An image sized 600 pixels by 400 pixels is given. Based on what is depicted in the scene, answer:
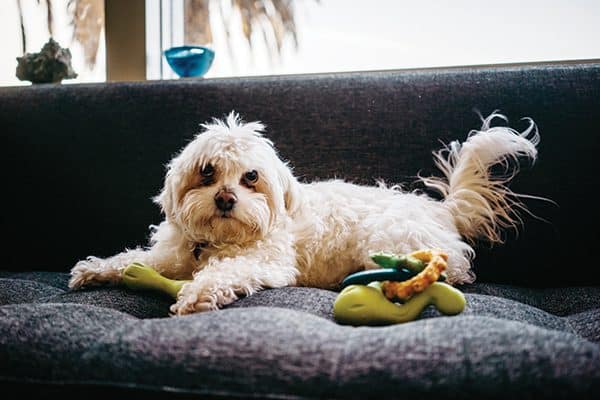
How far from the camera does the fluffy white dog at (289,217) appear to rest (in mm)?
1706

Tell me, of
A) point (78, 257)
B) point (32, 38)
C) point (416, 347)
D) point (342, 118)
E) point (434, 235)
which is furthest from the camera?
point (32, 38)

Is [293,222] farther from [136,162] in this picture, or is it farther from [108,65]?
[108,65]

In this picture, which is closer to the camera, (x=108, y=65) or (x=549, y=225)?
(x=549, y=225)

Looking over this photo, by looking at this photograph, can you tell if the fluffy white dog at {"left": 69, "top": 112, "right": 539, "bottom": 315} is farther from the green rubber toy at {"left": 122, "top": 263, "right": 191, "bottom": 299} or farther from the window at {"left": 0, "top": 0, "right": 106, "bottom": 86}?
the window at {"left": 0, "top": 0, "right": 106, "bottom": 86}

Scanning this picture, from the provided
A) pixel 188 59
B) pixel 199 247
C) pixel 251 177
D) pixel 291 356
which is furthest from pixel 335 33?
pixel 291 356

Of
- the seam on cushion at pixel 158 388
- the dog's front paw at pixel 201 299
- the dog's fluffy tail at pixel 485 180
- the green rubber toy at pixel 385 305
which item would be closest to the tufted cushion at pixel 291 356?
the seam on cushion at pixel 158 388

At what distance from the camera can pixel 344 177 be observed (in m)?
2.25

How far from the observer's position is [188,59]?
2799 mm

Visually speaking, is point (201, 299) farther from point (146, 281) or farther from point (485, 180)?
point (485, 180)

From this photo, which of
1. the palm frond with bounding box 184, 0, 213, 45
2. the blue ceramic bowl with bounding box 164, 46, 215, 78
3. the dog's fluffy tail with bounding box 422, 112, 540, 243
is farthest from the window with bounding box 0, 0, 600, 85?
the dog's fluffy tail with bounding box 422, 112, 540, 243

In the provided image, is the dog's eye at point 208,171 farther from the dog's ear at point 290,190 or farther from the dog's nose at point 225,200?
the dog's ear at point 290,190

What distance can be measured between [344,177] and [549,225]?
80 cm

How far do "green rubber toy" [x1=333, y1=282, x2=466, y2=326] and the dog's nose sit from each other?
54 centimetres

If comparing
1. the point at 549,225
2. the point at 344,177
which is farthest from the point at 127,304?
the point at 549,225
